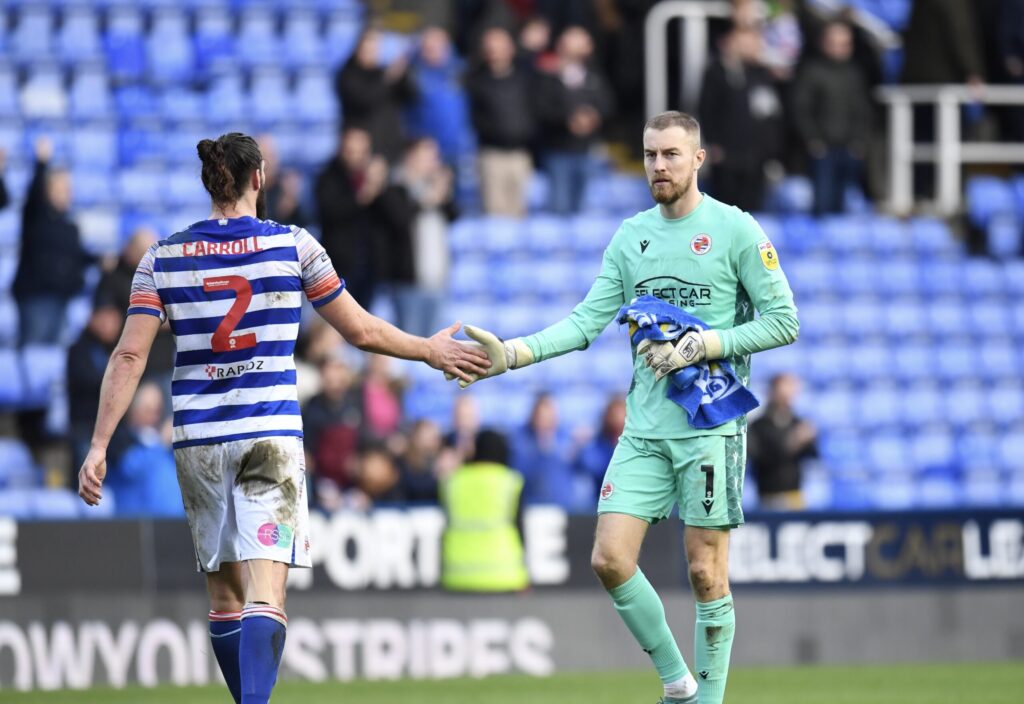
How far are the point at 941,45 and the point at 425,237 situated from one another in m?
5.85

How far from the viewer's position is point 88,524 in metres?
12.6

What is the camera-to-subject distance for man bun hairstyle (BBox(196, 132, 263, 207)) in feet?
23.2

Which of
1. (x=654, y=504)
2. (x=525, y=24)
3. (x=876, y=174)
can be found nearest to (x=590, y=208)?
(x=525, y=24)

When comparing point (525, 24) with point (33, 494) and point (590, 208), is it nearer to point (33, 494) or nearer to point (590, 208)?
point (590, 208)

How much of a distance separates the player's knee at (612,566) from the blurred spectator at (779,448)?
294 inches

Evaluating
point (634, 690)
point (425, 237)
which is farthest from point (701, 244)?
point (425, 237)

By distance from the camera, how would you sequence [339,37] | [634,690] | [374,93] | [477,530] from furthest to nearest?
→ [339,37]
[374,93]
[477,530]
[634,690]

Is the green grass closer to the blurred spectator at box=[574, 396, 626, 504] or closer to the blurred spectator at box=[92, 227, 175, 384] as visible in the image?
the blurred spectator at box=[574, 396, 626, 504]

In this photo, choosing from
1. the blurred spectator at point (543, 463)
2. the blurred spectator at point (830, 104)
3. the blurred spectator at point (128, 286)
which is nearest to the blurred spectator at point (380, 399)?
the blurred spectator at point (543, 463)

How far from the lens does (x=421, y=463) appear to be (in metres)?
14.2

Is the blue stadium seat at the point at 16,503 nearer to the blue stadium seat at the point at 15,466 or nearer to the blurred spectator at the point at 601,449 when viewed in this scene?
the blue stadium seat at the point at 15,466

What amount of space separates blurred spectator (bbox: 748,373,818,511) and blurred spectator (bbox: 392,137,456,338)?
2.96 meters

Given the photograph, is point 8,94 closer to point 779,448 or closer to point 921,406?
point 779,448

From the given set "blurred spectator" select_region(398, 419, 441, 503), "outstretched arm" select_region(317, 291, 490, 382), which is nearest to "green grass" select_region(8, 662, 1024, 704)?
"blurred spectator" select_region(398, 419, 441, 503)
